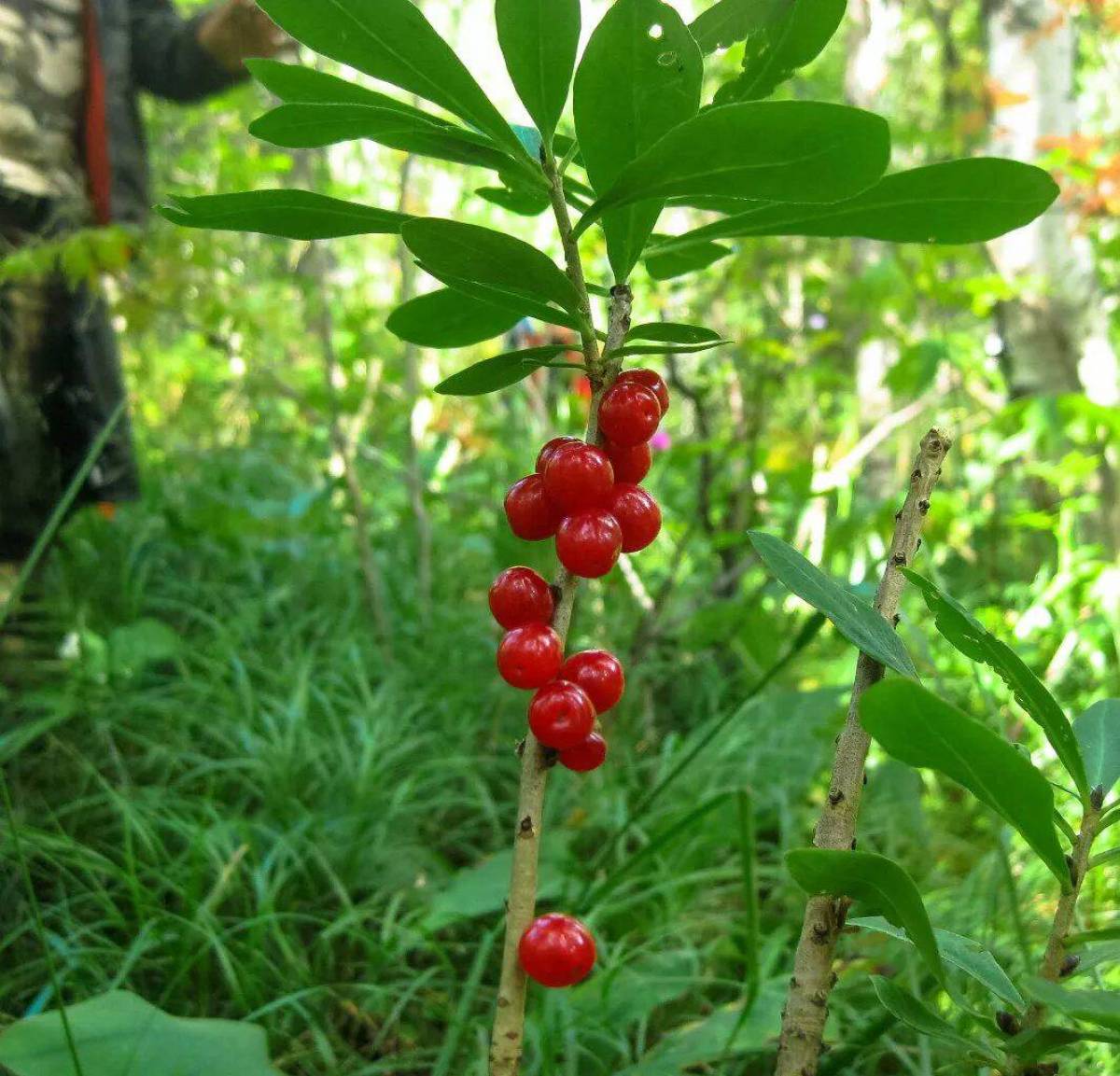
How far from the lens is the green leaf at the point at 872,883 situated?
0.43 meters

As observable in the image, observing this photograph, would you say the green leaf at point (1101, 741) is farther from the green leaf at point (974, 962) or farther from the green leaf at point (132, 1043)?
the green leaf at point (132, 1043)

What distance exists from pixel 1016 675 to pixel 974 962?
0.17m

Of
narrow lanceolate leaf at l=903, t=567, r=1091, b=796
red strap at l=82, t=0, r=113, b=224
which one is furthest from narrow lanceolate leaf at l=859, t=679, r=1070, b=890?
red strap at l=82, t=0, r=113, b=224

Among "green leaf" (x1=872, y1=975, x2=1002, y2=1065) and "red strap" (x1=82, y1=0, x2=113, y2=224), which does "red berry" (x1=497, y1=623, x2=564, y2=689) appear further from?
"red strap" (x1=82, y1=0, x2=113, y2=224)

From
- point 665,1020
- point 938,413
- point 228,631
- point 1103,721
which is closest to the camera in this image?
point 1103,721

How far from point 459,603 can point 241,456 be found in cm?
171

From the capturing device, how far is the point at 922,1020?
486mm

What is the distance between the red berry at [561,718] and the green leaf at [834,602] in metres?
0.13

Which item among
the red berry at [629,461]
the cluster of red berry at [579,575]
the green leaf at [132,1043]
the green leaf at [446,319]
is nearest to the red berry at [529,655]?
the cluster of red berry at [579,575]

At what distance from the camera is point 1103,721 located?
0.58 meters

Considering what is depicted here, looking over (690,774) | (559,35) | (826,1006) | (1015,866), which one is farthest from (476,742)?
(559,35)

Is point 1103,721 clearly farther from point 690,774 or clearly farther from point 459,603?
point 459,603

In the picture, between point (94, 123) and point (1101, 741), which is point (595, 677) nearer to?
point (1101, 741)

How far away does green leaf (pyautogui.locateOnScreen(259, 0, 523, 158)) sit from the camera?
0.46 meters
